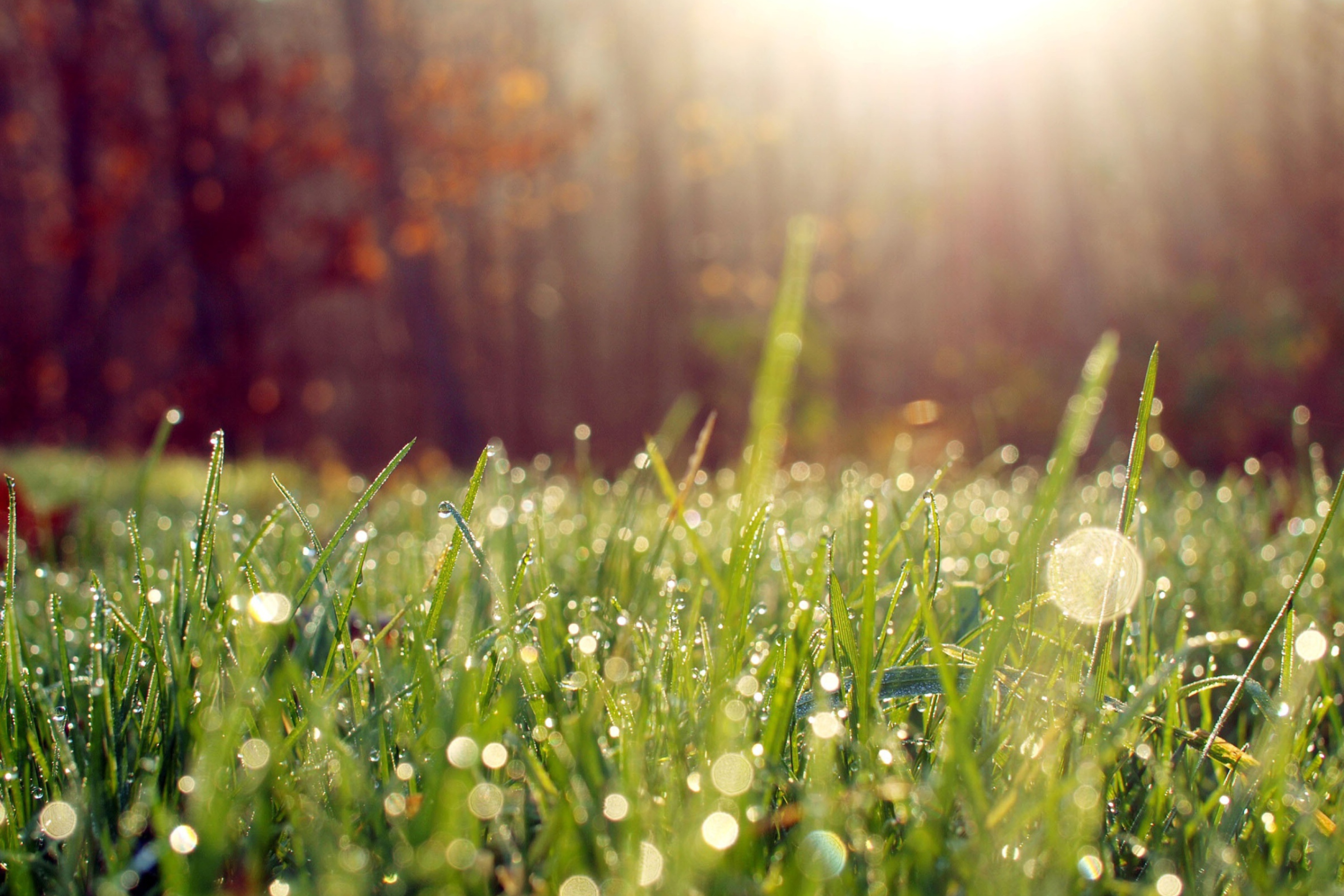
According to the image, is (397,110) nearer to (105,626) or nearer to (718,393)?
(718,393)

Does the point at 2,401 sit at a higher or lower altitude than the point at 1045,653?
lower

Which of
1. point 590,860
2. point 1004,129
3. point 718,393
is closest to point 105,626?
point 590,860

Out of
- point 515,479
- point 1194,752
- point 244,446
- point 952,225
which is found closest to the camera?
point 1194,752

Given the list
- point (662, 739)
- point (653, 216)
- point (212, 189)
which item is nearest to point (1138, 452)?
point (662, 739)

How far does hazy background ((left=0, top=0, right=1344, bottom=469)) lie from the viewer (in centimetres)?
814

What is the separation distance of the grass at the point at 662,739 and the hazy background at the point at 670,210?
6.56 metres

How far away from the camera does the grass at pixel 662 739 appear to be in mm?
496

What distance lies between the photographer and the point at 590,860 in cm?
49

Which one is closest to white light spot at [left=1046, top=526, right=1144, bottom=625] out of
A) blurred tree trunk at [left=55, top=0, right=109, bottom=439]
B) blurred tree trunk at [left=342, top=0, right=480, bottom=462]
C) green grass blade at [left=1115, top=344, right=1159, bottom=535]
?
green grass blade at [left=1115, top=344, right=1159, bottom=535]

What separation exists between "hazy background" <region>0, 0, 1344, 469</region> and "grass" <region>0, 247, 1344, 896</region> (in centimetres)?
656

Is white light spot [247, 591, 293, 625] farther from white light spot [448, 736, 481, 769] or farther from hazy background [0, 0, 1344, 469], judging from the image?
hazy background [0, 0, 1344, 469]

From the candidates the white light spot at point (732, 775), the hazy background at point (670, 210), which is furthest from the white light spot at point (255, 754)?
the hazy background at point (670, 210)

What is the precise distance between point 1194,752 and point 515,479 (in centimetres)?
94

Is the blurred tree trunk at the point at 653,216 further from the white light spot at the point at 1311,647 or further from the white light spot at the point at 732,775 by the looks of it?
the white light spot at the point at 732,775
